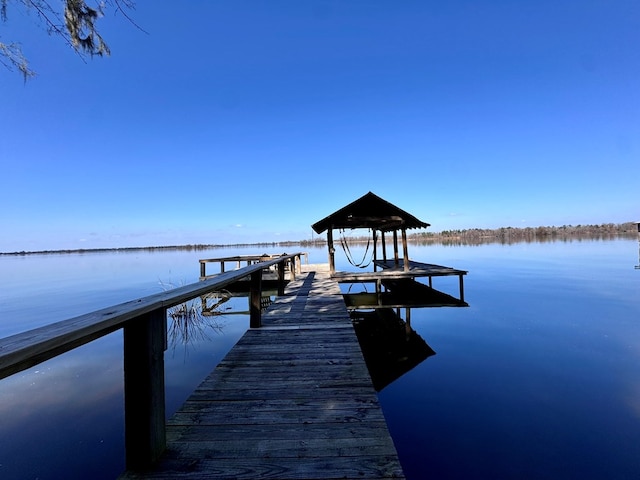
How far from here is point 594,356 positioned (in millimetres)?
7109

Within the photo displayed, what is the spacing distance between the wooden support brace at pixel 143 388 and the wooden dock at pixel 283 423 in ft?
0.39

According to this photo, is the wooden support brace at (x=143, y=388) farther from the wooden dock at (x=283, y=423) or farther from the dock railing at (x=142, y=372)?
the wooden dock at (x=283, y=423)

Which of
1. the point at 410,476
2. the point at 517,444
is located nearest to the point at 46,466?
the point at 410,476

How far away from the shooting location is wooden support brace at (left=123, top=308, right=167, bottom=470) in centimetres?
181

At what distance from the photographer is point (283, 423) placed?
241cm

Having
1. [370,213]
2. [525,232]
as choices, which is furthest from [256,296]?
[525,232]

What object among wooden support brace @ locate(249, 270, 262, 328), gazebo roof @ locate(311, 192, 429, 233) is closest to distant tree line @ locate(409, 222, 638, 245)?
gazebo roof @ locate(311, 192, 429, 233)

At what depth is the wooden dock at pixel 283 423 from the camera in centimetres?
190

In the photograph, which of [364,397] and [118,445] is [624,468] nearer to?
[364,397]

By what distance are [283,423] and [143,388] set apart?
1.13 metres

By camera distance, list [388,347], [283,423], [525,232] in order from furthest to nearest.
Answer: [525,232] → [388,347] → [283,423]

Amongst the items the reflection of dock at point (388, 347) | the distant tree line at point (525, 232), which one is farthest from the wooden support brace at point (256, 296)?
the distant tree line at point (525, 232)

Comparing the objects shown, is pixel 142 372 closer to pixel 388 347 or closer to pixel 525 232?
pixel 388 347

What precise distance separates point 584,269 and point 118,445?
27397mm
